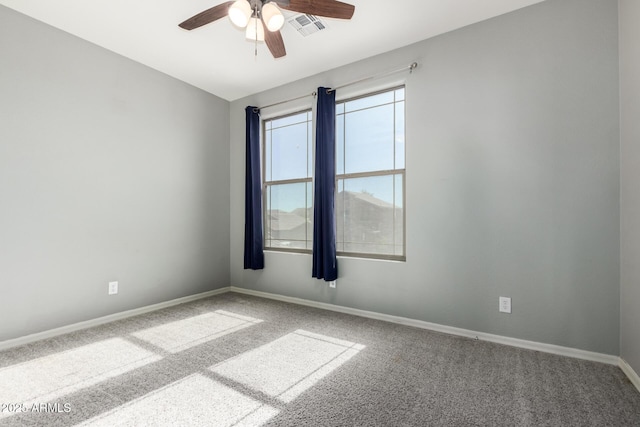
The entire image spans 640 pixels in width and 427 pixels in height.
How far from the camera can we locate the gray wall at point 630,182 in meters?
1.89

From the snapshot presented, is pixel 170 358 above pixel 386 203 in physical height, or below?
below

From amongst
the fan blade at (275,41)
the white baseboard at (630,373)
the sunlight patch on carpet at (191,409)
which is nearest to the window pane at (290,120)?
the fan blade at (275,41)

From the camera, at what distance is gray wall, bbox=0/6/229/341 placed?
8.18 ft

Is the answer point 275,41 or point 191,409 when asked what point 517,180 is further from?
point 191,409

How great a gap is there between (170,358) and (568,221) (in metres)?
3.10

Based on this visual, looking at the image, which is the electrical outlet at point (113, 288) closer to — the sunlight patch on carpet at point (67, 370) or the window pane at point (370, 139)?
the sunlight patch on carpet at point (67, 370)

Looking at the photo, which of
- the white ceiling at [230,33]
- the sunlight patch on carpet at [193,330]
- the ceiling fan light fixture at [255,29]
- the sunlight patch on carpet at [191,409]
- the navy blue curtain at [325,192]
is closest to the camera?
the sunlight patch on carpet at [191,409]

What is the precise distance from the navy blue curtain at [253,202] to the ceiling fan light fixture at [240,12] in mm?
2044

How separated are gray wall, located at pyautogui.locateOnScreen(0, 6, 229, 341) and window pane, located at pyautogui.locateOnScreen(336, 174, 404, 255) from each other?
6.06ft

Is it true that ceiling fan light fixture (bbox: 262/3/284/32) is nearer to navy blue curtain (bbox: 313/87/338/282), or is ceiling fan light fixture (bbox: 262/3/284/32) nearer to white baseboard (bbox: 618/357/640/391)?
navy blue curtain (bbox: 313/87/338/282)

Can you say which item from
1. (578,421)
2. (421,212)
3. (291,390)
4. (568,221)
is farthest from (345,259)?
(578,421)

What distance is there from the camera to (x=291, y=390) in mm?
1840

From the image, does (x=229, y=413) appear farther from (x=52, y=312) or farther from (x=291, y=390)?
(x=52, y=312)

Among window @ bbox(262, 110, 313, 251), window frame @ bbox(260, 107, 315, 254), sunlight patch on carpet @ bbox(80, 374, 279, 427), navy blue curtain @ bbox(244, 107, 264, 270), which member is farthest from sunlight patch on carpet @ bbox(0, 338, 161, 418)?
window @ bbox(262, 110, 313, 251)
